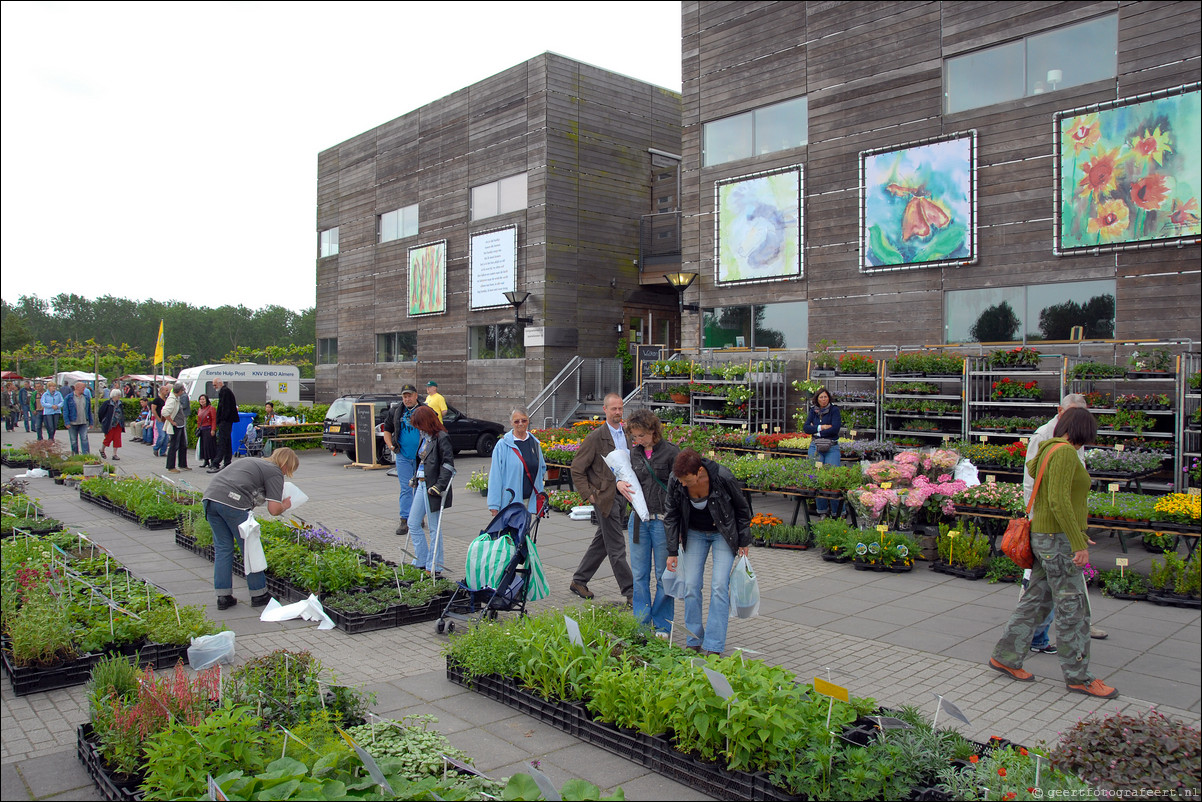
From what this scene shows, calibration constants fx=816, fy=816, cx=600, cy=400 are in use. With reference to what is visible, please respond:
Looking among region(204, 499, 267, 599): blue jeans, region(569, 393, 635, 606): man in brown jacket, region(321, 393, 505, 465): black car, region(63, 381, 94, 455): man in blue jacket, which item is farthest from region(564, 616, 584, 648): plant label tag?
region(63, 381, 94, 455): man in blue jacket

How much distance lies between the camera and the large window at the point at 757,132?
18.5 metres

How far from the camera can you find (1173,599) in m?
7.28

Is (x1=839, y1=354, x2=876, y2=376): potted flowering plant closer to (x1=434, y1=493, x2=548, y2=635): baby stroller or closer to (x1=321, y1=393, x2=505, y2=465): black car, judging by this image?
(x1=321, y1=393, x2=505, y2=465): black car

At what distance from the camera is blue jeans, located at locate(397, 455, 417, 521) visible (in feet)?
34.3

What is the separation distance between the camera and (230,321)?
10719 cm

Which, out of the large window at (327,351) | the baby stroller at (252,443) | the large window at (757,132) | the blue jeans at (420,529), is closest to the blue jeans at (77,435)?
the baby stroller at (252,443)

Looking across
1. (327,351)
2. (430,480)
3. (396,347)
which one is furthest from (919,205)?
(327,351)

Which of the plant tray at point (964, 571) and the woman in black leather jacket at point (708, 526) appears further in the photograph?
the plant tray at point (964, 571)

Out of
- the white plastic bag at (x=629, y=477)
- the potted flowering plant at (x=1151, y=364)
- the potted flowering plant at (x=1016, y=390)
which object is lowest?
the white plastic bag at (x=629, y=477)

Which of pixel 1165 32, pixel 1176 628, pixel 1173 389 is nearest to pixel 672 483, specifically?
pixel 1176 628

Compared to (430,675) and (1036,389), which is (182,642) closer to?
(430,675)

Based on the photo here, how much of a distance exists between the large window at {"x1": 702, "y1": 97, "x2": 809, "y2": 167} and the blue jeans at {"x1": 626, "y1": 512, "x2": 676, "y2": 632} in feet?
46.6

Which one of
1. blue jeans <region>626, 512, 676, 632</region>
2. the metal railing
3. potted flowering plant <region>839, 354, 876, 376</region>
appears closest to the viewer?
blue jeans <region>626, 512, 676, 632</region>

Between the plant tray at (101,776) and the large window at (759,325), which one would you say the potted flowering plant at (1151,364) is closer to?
the large window at (759,325)
